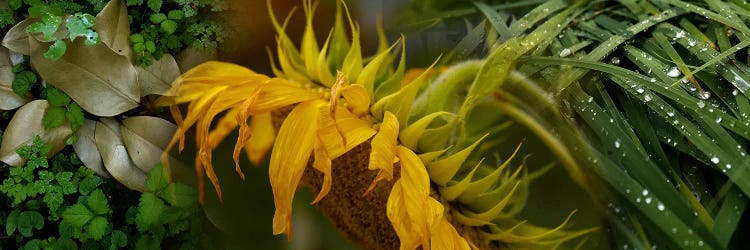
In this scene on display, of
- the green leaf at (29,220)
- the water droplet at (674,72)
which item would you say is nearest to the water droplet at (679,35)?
the water droplet at (674,72)

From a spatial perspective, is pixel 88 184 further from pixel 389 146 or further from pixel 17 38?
pixel 389 146

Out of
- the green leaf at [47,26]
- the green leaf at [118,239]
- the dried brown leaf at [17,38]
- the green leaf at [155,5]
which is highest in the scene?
the green leaf at [155,5]

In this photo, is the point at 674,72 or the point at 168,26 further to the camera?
the point at 168,26

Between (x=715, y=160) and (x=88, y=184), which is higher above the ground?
(x=715, y=160)

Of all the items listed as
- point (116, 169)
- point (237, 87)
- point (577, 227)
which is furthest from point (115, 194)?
point (577, 227)

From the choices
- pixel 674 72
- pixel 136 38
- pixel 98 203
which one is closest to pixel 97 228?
pixel 98 203

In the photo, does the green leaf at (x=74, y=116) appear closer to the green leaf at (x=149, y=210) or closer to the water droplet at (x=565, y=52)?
the green leaf at (x=149, y=210)

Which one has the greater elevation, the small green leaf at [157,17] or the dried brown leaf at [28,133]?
the small green leaf at [157,17]
